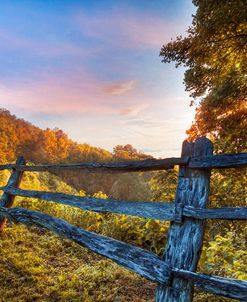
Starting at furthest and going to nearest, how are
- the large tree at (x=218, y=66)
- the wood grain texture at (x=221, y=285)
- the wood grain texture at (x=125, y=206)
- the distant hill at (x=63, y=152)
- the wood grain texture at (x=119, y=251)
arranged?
the distant hill at (x=63, y=152)
the large tree at (x=218, y=66)
the wood grain texture at (x=125, y=206)
the wood grain texture at (x=119, y=251)
the wood grain texture at (x=221, y=285)

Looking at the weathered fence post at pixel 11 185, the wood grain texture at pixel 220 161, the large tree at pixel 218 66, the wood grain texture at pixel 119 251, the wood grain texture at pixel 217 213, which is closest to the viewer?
the wood grain texture at pixel 217 213

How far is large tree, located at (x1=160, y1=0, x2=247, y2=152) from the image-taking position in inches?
231

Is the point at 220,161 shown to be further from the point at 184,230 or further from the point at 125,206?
the point at 125,206

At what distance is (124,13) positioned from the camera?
9.36 metres

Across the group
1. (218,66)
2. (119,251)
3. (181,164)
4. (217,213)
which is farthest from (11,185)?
(218,66)

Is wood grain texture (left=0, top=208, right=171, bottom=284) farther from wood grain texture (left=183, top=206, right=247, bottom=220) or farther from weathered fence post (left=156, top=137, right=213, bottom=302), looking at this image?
wood grain texture (left=183, top=206, right=247, bottom=220)

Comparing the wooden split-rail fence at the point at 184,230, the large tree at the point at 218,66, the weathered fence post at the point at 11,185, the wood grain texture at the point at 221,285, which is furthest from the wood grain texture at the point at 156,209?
the large tree at the point at 218,66

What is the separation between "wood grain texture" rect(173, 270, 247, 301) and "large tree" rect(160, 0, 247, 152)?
12.6ft

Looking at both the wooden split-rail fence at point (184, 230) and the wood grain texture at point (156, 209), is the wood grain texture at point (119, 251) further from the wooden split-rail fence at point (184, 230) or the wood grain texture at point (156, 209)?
the wood grain texture at point (156, 209)

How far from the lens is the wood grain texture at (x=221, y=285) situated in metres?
1.94

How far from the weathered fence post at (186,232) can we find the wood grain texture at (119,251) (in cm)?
11

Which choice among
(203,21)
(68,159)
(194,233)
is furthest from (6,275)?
(68,159)

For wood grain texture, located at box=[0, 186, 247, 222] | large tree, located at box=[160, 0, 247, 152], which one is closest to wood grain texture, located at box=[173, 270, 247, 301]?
→ wood grain texture, located at box=[0, 186, 247, 222]

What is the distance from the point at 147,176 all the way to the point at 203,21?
2189 centimetres
